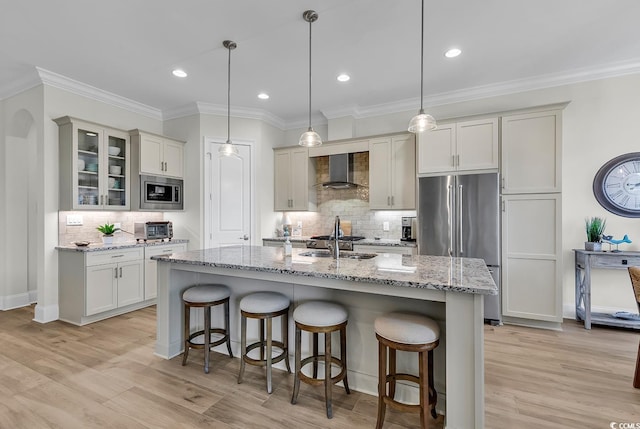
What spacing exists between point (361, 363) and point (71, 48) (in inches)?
159

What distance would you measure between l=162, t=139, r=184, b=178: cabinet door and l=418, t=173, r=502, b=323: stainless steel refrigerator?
12.0ft

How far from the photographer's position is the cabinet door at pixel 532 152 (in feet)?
11.1

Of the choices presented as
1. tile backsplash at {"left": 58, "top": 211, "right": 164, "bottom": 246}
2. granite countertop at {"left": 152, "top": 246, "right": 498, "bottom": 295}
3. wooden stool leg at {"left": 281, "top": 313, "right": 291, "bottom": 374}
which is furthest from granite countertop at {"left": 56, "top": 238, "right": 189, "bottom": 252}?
wooden stool leg at {"left": 281, "top": 313, "right": 291, "bottom": 374}

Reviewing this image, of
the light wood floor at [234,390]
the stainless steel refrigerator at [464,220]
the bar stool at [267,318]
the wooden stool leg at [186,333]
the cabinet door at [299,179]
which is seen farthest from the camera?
the cabinet door at [299,179]

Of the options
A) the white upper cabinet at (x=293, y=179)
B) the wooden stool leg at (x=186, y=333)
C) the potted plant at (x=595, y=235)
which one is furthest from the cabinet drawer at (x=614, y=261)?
the wooden stool leg at (x=186, y=333)

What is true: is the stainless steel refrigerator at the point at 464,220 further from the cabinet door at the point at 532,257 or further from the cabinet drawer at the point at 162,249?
the cabinet drawer at the point at 162,249

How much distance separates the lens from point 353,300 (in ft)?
7.33

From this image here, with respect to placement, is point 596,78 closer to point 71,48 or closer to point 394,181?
point 394,181

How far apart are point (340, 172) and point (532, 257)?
2.71m

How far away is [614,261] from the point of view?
323cm

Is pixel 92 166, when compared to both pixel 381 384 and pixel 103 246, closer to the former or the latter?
pixel 103 246

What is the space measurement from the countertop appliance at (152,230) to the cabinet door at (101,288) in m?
0.57

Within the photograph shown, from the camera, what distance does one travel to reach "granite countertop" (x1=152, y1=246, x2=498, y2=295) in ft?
5.44

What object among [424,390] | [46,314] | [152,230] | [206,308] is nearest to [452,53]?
[424,390]
